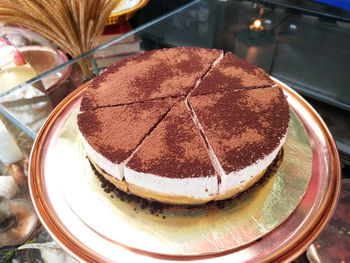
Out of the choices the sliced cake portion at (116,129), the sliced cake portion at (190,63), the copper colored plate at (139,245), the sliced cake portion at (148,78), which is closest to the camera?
the copper colored plate at (139,245)

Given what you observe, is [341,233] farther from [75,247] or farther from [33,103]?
[33,103]

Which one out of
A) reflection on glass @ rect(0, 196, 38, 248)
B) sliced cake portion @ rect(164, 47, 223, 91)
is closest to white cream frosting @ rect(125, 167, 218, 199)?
sliced cake portion @ rect(164, 47, 223, 91)

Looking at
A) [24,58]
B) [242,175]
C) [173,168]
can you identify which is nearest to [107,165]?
[173,168]

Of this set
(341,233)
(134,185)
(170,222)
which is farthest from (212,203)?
(341,233)

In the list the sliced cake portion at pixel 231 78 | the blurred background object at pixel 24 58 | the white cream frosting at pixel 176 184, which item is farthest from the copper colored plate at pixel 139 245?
the blurred background object at pixel 24 58

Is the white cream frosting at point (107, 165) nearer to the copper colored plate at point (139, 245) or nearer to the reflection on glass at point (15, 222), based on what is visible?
the copper colored plate at point (139, 245)

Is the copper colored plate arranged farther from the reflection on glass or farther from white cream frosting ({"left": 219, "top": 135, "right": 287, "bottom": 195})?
the reflection on glass
